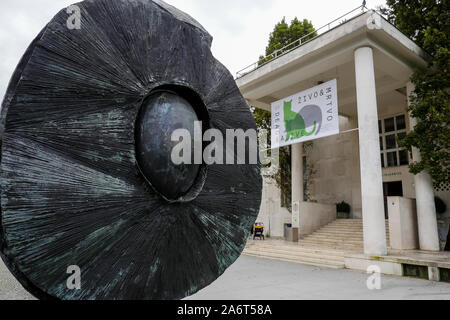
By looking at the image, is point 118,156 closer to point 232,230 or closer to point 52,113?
point 52,113

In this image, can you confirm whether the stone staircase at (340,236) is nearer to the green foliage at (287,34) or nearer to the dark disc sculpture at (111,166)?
the green foliage at (287,34)

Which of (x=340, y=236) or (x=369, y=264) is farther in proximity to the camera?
(x=340, y=236)

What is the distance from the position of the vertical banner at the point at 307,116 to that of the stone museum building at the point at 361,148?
2.71ft

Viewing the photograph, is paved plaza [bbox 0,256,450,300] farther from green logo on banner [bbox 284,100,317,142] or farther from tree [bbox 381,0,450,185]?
green logo on banner [bbox 284,100,317,142]

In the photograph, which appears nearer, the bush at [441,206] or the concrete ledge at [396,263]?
the concrete ledge at [396,263]

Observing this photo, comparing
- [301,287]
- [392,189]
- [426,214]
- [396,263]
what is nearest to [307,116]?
[426,214]

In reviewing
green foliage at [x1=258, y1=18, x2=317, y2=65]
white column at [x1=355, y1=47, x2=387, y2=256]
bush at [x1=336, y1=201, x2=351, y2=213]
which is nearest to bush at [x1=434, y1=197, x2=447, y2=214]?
bush at [x1=336, y1=201, x2=351, y2=213]

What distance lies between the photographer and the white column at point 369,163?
9516mm

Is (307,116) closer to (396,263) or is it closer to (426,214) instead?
(426,214)

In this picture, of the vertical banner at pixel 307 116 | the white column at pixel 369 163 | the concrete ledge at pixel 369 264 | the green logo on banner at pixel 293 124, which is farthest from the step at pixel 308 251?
the green logo on banner at pixel 293 124

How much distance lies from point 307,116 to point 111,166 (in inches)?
425

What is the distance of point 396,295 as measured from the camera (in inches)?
233

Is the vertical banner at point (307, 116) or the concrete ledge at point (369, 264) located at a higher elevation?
the vertical banner at point (307, 116)

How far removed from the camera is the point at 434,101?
1040 cm
